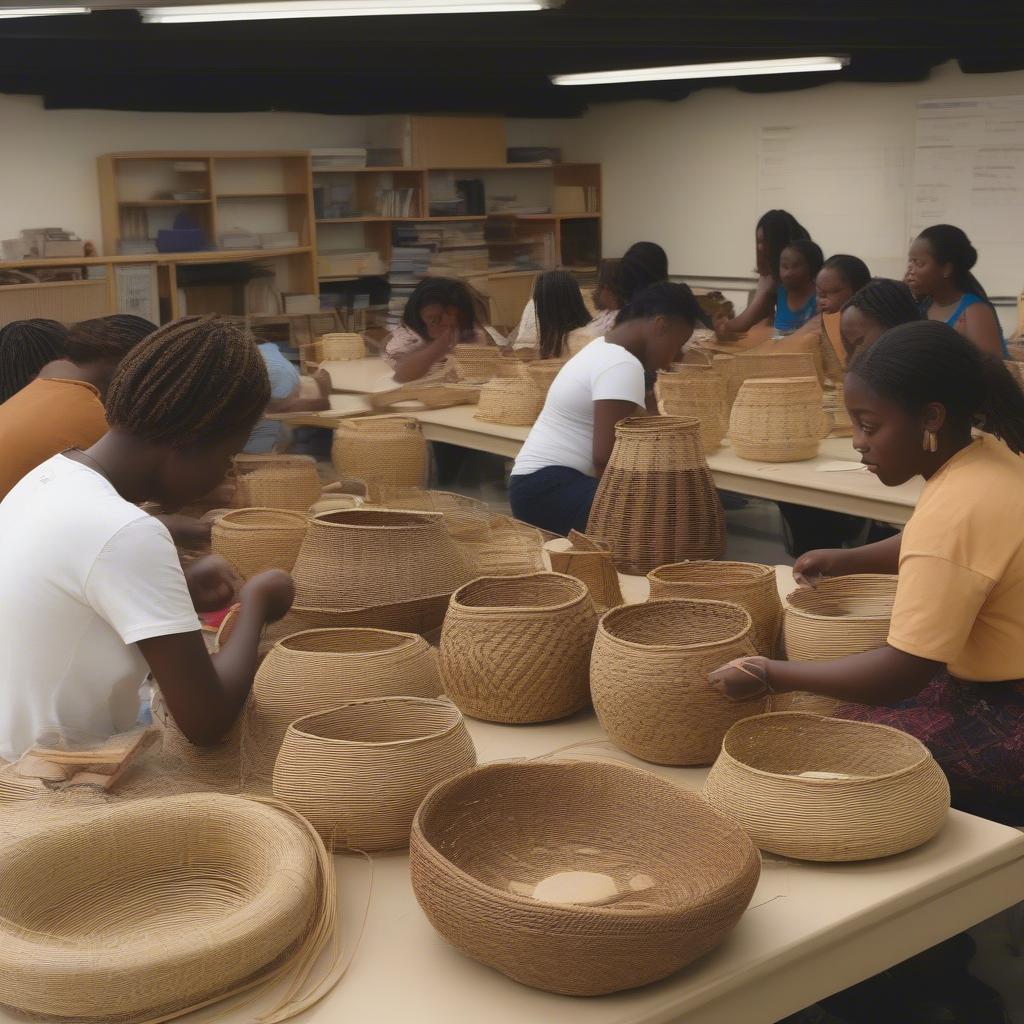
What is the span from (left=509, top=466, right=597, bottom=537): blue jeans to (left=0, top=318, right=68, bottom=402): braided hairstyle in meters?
1.34

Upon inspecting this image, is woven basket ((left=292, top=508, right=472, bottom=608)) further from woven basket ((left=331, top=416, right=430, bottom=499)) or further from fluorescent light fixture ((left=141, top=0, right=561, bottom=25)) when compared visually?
fluorescent light fixture ((left=141, top=0, right=561, bottom=25))

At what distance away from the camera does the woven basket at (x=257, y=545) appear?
244 cm

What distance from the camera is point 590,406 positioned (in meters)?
3.72

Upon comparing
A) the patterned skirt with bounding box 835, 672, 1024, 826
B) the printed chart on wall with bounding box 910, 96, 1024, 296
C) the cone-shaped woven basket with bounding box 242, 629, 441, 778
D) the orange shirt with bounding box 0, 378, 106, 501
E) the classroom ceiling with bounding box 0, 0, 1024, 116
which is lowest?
the patterned skirt with bounding box 835, 672, 1024, 826

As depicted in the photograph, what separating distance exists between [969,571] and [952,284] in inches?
115

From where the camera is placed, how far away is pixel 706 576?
219cm

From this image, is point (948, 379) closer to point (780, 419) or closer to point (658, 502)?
point (658, 502)

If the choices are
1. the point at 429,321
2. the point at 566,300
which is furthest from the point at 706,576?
the point at 429,321

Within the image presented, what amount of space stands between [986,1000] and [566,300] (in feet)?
11.1

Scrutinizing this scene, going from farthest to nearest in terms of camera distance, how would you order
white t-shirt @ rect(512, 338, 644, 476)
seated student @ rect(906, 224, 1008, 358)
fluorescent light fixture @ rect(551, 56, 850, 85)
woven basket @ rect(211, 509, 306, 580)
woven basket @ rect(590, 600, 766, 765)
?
fluorescent light fixture @ rect(551, 56, 850, 85) < seated student @ rect(906, 224, 1008, 358) < white t-shirt @ rect(512, 338, 644, 476) < woven basket @ rect(211, 509, 306, 580) < woven basket @ rect(590, 600, 766, 765)

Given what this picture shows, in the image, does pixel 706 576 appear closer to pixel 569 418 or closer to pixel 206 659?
pixel 206 659

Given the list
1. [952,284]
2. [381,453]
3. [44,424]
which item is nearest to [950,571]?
[44,424]

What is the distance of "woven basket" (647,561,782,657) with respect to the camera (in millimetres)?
2012

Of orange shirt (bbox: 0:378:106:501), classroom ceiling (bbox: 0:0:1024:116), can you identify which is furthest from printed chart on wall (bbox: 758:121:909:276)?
orange shirt (bbox: 0:378:106:501)
